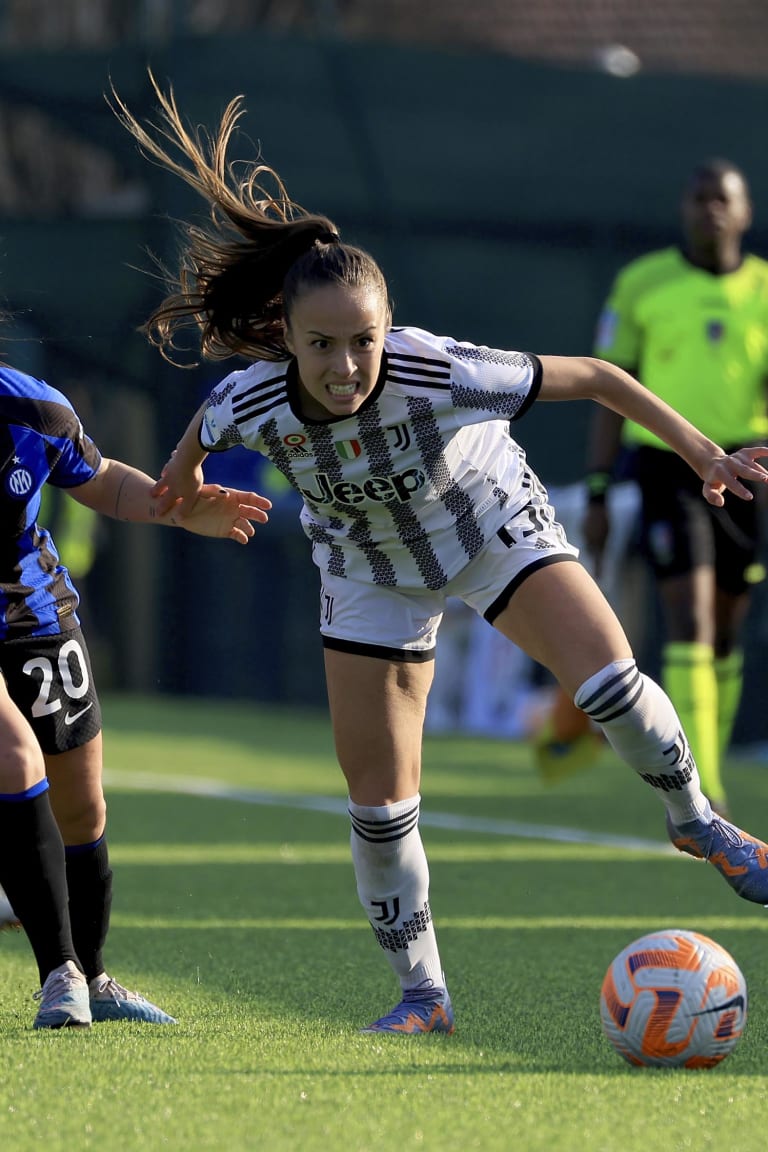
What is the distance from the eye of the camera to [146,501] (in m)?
4.47

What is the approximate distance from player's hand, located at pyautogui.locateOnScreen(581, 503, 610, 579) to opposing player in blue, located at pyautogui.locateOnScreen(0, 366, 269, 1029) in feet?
9.92

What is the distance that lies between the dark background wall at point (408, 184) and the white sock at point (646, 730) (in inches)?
481

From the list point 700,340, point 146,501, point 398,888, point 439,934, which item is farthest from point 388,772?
point 700,340

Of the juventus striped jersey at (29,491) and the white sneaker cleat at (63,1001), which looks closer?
the white sneaker cleat at (63,1001)

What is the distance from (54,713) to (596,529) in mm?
3655

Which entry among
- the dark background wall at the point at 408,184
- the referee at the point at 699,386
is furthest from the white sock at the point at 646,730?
the dark background wall at the point at 408,184

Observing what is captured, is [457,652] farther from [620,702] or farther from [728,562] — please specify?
[620,702]

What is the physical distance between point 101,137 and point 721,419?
35.0 feet

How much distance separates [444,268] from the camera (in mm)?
17078

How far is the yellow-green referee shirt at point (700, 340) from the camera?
7.86 m

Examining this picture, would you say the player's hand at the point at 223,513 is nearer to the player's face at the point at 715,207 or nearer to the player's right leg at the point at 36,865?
the player's right leg at the point at 36,865

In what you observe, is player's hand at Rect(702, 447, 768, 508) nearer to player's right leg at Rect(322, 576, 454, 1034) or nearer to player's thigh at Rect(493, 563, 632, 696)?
player's thigh at Rect(493, 563, 632, 696)

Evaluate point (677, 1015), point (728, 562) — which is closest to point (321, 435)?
point (677, 1015)

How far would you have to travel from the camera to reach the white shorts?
4.33m
